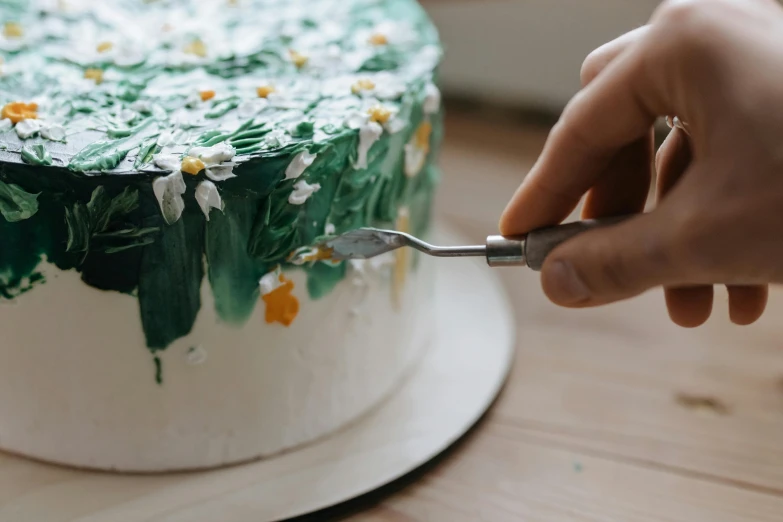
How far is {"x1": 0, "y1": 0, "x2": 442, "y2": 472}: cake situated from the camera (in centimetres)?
70

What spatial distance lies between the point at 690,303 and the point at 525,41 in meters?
1.07

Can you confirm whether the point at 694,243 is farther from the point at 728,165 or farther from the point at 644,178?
the point at 644,178

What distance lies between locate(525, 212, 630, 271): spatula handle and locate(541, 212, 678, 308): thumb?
2cm

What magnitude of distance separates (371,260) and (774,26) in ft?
1.48

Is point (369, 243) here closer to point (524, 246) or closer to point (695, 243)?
point (524, 246)

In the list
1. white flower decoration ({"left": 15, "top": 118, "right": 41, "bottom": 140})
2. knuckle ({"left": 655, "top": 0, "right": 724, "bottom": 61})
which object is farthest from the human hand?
white flower decoration ({"left": 15, "top": 118, "right": 41, "bottom": 140})

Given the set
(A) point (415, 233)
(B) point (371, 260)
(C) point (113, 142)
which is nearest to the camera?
(C) point (113, 142)

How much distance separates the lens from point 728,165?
1.61 ft

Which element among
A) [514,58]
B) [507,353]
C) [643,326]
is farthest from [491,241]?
[514,58]

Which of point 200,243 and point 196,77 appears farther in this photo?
point 196,77

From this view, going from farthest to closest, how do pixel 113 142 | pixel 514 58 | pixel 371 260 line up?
pixel 514 58 < pixel 371 260 < pixel 113 142

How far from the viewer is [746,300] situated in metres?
0.67

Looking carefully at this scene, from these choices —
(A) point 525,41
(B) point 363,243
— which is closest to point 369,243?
(B) point 363,243

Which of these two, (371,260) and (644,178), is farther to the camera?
(371,260)
